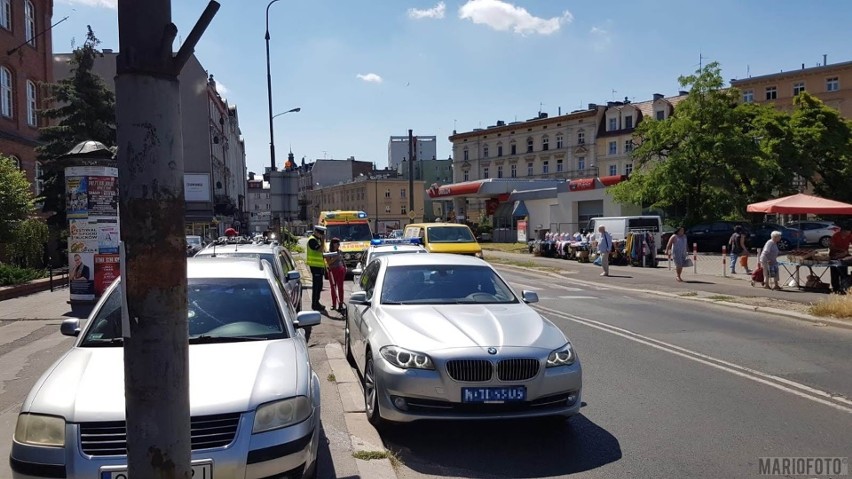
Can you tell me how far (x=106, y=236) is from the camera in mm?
15250

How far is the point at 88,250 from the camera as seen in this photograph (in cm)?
1505

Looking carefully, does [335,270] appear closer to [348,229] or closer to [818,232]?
[348,229]

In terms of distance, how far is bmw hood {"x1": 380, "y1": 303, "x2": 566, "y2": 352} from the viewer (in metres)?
5.67

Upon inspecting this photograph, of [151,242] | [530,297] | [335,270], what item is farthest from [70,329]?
[335,270]

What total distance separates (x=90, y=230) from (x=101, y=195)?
2.76 feet

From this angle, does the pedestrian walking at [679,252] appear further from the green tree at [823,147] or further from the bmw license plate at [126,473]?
the green tree at [823,147]

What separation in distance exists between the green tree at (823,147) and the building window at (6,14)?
4511cm

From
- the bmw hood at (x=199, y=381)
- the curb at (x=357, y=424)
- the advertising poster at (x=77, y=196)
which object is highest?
the advertising poster at (x=77, y=196)

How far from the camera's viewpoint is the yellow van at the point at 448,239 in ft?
76.5

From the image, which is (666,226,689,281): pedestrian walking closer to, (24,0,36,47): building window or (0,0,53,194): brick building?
(0,0,53,194): brick building

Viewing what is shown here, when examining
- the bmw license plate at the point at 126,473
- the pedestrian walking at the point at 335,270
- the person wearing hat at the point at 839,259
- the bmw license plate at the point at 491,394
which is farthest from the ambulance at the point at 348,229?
the bmw license plate at the point at 126,473

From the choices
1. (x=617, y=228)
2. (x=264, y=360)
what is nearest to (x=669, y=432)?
(x=264, y=360)

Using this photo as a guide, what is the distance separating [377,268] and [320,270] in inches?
246

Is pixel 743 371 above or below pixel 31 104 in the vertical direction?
below
